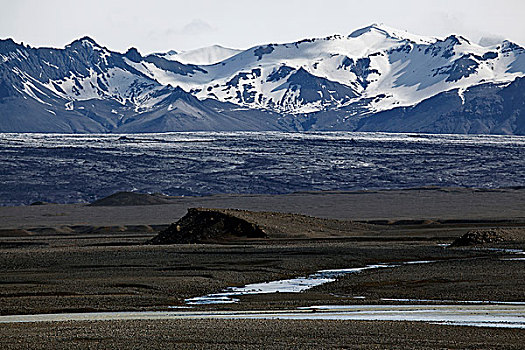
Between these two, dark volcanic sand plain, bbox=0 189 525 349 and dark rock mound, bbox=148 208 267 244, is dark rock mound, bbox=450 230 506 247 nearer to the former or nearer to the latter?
dark volcanic sand plain, bbox=0 189 525 349

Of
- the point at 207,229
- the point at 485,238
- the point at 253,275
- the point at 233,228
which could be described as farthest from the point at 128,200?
the point at 253,275

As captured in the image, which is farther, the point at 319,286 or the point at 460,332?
the point at 319,286

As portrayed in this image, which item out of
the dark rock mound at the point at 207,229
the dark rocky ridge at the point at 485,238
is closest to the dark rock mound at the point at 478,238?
the dark rocky ridge at the point at 485,238

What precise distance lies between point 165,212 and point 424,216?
817 inches

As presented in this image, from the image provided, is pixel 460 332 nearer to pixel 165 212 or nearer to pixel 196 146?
pixel 165 212

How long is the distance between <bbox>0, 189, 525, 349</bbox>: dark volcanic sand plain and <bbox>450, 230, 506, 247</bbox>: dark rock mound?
0.62 meters

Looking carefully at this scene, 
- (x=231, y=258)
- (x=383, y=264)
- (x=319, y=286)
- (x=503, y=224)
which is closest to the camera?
(x=319, y=286)

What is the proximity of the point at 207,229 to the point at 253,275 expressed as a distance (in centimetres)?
1597

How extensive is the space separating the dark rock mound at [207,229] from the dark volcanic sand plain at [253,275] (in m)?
1.18

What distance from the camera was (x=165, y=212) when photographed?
263 feet

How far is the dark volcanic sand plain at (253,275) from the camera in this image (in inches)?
694

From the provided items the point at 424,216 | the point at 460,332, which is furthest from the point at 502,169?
the point at 460,332

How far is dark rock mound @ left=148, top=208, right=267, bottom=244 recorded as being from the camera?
47.4 metres

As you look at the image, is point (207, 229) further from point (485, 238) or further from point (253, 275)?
point (253, 275)
